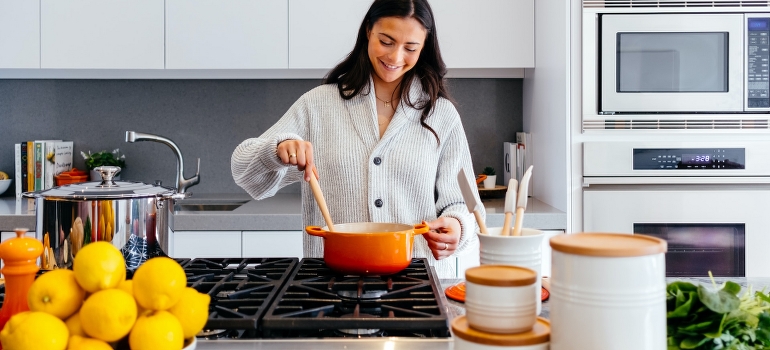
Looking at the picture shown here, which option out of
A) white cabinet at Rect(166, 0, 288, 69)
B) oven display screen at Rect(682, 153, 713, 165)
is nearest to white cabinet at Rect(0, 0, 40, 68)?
white cabinet at Rect(166, 0, 288, 69)

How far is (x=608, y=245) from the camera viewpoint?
0.63 meters

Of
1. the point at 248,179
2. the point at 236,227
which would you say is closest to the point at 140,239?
the point at 248,179

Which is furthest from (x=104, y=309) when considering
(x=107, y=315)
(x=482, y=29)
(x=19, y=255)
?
(x=482, y=29)

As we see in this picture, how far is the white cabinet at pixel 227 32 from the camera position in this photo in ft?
8.38

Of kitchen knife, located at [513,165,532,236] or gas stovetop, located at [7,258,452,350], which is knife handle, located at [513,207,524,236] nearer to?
kitchen knife, located at [513,165,532,236]

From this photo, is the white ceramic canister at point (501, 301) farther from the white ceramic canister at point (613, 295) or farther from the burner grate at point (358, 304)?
the burner grate at point (358, 304)

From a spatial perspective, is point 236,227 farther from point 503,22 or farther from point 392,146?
point 503,22

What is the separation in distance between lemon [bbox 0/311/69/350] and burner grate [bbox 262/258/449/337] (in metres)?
0.24

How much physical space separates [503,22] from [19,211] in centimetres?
191

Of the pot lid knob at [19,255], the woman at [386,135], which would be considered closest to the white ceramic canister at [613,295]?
the pot lid knob at [19,255]

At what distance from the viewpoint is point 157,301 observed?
2.31 ft

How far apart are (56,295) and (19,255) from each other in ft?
0.50

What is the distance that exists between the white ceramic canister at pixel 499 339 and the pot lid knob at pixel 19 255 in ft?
1.73

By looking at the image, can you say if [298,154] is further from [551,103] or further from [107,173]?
[551,103]
